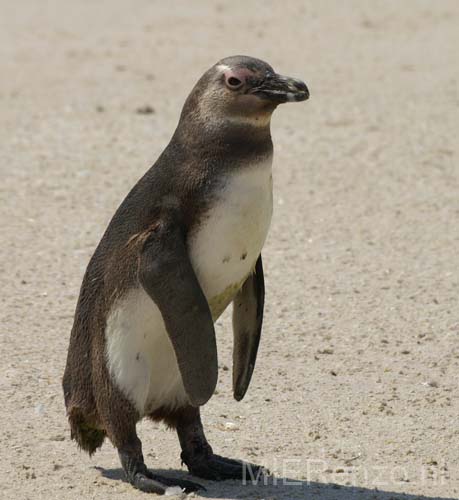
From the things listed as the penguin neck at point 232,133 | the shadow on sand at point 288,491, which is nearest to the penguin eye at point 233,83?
the penguin neck at point 232,133

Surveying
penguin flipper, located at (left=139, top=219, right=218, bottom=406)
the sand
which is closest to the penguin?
penguin flipper, located at (left=139, top=219, right=218, bottom=406)

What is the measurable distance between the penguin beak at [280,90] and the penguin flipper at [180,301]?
1.74 feet

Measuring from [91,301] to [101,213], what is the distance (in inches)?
145

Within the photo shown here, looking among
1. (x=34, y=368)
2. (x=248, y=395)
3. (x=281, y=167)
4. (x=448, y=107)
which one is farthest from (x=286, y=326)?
(x=448, y=107)

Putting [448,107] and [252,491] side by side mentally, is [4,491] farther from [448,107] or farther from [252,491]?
[448,107]

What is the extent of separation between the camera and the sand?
5199 mm

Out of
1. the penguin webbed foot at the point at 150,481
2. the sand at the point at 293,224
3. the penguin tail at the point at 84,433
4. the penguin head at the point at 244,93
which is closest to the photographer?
the penguin head at the point at 244,93

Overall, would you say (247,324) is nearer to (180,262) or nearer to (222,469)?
(222,469)

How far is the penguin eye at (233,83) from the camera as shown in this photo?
4.54m

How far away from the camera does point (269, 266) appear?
7.55 m

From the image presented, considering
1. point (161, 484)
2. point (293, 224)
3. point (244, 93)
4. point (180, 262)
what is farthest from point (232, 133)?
point (293, 224)

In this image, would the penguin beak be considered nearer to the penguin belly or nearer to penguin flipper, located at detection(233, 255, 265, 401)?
the penguin belly

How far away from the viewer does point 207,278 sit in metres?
4.59

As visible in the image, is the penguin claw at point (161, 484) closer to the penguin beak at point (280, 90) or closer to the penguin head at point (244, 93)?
the penguin head at point (244, 93)
